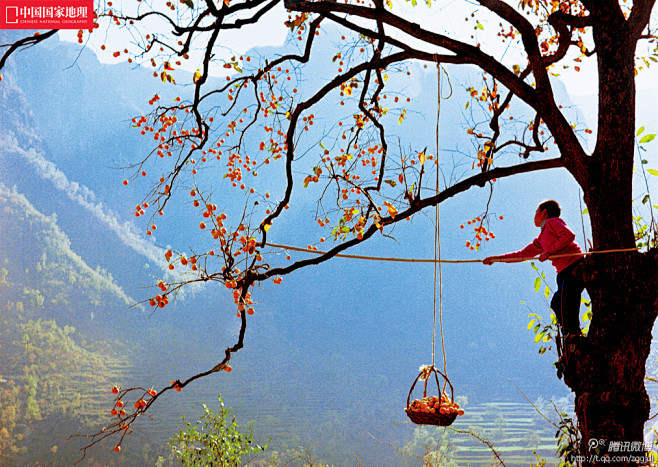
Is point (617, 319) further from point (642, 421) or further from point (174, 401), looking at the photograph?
point (174, 401)

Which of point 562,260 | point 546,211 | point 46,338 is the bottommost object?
point 562,260

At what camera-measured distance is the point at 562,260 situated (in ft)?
7.96

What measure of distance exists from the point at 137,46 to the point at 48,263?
28.6 m

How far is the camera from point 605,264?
7.01 feet

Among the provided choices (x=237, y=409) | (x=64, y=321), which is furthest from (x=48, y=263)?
(x=237, y=409)

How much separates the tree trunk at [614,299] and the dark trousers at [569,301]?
130 mm

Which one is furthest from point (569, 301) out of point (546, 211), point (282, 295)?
point (282, 295)

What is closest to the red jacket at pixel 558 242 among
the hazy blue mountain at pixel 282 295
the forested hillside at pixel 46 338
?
the forested hillside at pixel 46 338

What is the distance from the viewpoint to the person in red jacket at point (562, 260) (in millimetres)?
2324

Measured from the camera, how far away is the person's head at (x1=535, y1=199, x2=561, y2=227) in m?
2.57

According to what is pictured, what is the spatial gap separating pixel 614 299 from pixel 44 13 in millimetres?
5642

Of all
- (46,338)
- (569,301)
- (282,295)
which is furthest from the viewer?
(282,295)

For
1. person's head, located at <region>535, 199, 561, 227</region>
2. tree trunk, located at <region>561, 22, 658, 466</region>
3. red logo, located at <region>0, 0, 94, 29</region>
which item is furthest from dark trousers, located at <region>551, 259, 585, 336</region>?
red logo, located at <region>0, 0, 94, 29</region>

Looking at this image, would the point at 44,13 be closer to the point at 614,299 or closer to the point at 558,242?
the point at 558,242
